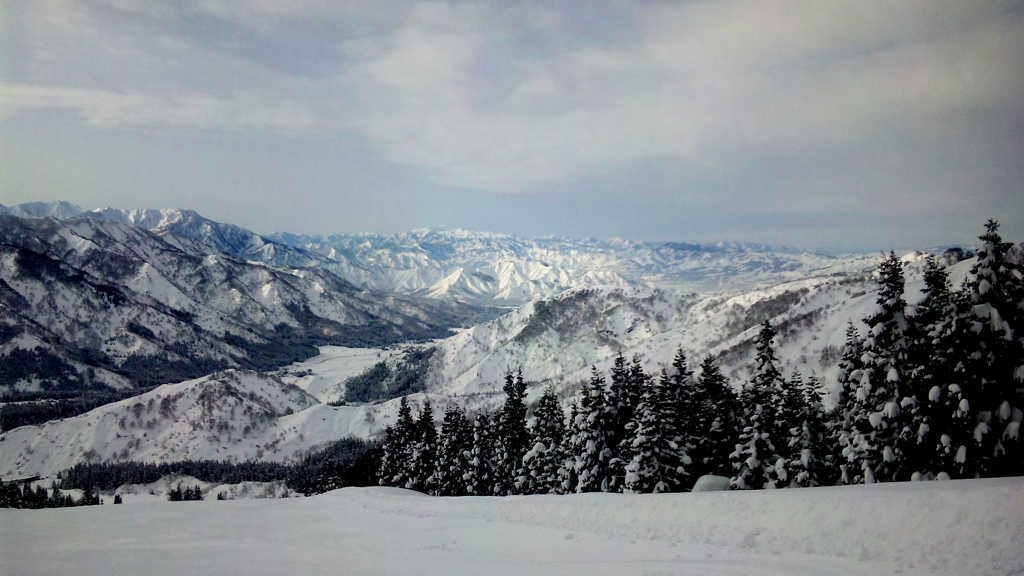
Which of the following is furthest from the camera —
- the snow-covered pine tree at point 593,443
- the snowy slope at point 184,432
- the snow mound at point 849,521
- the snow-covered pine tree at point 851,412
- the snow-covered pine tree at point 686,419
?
the snowy slope at point 184,432

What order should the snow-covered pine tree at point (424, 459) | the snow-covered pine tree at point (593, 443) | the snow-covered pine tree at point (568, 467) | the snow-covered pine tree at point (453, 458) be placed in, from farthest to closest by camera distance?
the snow-covered pine tree at point (424, 459)
the snow-covered pine tree at point (453, 458)
the snow-covered pine tree at point (568, 467)
the snow-covered pine tree at point (593, 443)

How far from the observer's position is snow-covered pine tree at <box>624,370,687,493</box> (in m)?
31.6

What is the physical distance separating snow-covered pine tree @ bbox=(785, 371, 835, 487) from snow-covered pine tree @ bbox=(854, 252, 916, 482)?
14.5 feet

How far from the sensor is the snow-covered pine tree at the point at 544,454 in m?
40.9

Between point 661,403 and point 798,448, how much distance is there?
871cm

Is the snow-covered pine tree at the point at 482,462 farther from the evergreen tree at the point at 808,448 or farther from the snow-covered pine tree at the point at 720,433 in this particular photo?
the evergreen tree at the point at 808,448

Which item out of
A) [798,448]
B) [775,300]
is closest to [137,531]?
[798,448]

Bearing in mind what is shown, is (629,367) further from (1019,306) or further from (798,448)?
(1019,306)

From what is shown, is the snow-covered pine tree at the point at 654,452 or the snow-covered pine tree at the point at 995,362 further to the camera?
the snow-covered pine tree at the point at 654,452

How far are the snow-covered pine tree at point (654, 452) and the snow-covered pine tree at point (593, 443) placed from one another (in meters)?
2.93

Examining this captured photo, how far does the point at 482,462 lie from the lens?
4694cm

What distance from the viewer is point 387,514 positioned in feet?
87.1

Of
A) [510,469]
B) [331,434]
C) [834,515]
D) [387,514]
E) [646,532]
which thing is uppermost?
[834,515]

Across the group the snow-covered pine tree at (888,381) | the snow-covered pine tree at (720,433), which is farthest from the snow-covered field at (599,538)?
the snow-covered pine tree at (720,433)
